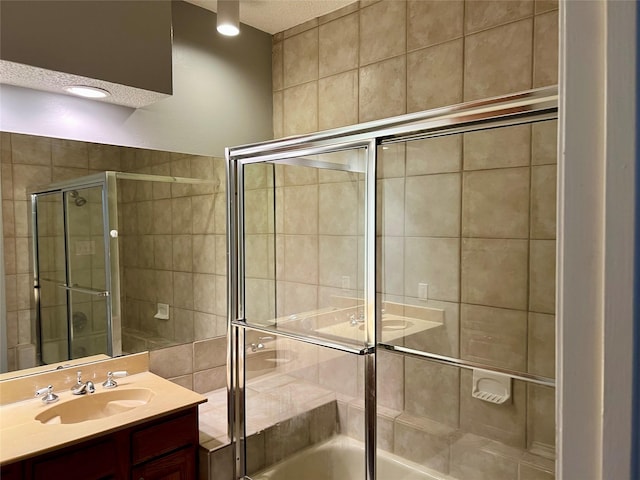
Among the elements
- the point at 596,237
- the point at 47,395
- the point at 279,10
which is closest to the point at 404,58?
the point at 279,10

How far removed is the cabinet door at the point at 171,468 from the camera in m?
1.72

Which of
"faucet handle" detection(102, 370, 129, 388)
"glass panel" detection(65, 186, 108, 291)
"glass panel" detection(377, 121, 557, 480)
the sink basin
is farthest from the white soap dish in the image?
"glass panel" detection(65, 186, 108, 291)

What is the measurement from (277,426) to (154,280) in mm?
925

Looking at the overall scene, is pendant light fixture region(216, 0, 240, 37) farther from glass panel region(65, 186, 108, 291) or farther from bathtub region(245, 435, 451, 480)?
bathtub region(245, 435, 451, 480)

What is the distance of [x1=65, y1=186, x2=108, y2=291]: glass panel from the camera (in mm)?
1927

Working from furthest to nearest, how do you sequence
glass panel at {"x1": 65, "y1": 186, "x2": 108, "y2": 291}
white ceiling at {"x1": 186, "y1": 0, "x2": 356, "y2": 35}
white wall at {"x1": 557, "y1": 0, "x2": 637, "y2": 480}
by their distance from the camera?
1. white ceiling at {"x1": 186, "y1": 0, "x2": 356, "y2": 35}
2. glass panel at {"x1": 65, "y1": 186, "x2": 108, "y2": 291}
3. white wall at {"x1": 557, "y1": 0, "x2": 637, "y2": 480}

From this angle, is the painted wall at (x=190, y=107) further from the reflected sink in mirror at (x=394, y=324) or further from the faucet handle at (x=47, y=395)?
the reflected sink in mirror at (x=394, y=324)

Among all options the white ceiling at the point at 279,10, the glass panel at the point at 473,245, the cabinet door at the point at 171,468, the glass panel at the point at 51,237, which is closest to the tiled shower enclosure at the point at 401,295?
the glass panel at the point at 473,245

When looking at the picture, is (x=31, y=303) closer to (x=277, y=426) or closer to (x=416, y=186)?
(x=277, y=426)

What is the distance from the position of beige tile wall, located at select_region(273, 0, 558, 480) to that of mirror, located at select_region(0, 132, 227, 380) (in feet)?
1.96

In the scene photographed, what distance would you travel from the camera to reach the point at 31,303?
1.81 m

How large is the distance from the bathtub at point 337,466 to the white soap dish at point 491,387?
420 millimetres

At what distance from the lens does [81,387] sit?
6.20ft

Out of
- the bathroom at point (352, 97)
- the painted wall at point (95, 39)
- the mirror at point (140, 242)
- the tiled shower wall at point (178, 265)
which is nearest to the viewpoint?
the painted wall at point (95, 39)
